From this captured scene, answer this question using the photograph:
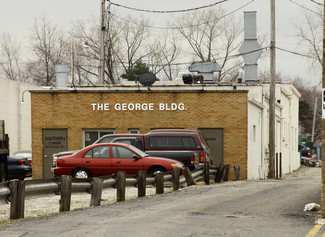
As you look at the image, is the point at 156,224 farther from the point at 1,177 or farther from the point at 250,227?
the point at 1,177

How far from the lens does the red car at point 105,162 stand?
2372 cm

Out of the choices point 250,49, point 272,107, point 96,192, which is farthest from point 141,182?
point 250,49

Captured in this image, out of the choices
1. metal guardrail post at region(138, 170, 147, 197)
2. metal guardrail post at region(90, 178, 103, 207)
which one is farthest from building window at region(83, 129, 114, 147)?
metal guardrail post at region(90, 178, 103, 207)

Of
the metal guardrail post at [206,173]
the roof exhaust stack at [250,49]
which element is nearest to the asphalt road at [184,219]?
the metal guardrail post at [206,173]

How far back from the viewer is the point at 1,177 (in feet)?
84.7

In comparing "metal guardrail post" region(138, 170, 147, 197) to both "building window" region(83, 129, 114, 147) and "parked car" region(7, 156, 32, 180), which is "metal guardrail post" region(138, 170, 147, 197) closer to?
"parked car" region(7, 156, 32, 180)

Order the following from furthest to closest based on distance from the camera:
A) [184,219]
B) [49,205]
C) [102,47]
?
[102,47]
[49,205]
[184,219]

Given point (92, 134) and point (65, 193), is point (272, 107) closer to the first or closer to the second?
point (92, 134)

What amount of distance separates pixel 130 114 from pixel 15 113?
56.9 ft

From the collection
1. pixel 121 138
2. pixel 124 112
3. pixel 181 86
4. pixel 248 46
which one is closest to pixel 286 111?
pixel 248 46

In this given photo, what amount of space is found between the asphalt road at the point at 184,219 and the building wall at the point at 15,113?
3231cm

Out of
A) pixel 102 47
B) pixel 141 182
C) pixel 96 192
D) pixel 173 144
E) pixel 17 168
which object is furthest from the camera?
pixel 102 47

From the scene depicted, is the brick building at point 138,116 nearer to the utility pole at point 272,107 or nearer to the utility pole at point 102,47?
the utility pole at point 272,107

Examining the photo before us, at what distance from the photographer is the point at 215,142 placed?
114 feet
